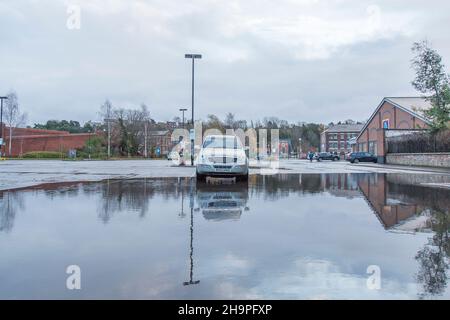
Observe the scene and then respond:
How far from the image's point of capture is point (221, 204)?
334 inches

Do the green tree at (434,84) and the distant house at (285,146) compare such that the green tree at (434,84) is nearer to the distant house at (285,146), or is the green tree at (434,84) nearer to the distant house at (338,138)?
the distant house at (285,146)

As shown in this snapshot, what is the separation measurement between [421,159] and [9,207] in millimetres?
35389

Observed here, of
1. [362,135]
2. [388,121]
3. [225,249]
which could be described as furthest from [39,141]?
[225,249]

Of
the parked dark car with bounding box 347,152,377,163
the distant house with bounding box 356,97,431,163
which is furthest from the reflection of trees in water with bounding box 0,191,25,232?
the parked dark car with bounding box 347,152,377,163

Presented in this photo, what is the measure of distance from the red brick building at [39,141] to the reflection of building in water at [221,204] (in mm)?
70821

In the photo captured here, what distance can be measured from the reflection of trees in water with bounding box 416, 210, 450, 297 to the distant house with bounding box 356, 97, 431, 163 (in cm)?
4182

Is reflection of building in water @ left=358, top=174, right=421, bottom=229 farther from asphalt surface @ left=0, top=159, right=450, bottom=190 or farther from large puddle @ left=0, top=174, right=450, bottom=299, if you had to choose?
asphalt surface @ left=0, top=159, right=450, bottom=190

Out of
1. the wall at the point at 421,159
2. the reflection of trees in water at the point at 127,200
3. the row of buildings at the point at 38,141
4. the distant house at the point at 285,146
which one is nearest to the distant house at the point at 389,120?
the wall at the point at 421,159

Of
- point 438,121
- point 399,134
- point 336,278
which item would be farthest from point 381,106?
point 336,278

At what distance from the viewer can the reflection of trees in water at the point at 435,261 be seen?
356 centimetres

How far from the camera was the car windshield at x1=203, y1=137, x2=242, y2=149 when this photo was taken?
14.8 m
